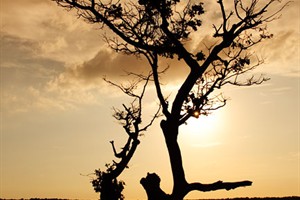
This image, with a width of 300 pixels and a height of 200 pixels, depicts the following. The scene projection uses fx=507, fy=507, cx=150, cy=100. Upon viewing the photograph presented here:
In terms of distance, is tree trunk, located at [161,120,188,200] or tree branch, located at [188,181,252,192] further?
tree trunk, located at [161,120,188,200]

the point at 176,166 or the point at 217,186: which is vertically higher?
the point at 176,166

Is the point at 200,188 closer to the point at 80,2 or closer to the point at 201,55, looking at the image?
the point at 201,55

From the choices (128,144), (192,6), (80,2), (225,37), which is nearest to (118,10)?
(80,2)

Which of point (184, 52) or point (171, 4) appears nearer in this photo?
point (184, 52)

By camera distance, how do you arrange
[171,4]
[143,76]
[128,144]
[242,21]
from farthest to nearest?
[128,144] < [143,76] < [171,4] < [242,21]

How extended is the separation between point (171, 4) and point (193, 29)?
2.13m

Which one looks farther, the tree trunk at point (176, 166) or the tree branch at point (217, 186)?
the tree trunk at point (176, 166)

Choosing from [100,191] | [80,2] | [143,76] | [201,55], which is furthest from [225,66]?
[100,191]

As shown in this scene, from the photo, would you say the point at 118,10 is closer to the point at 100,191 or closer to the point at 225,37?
the point at 225,37

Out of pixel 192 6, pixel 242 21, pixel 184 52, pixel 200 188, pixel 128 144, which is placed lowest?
pixel 200 188

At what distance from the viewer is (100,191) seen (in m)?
35.3

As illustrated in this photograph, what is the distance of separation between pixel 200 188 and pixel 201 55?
278 inches

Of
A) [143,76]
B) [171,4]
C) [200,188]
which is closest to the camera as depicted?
[200,188]

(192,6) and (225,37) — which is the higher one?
(192,6)
